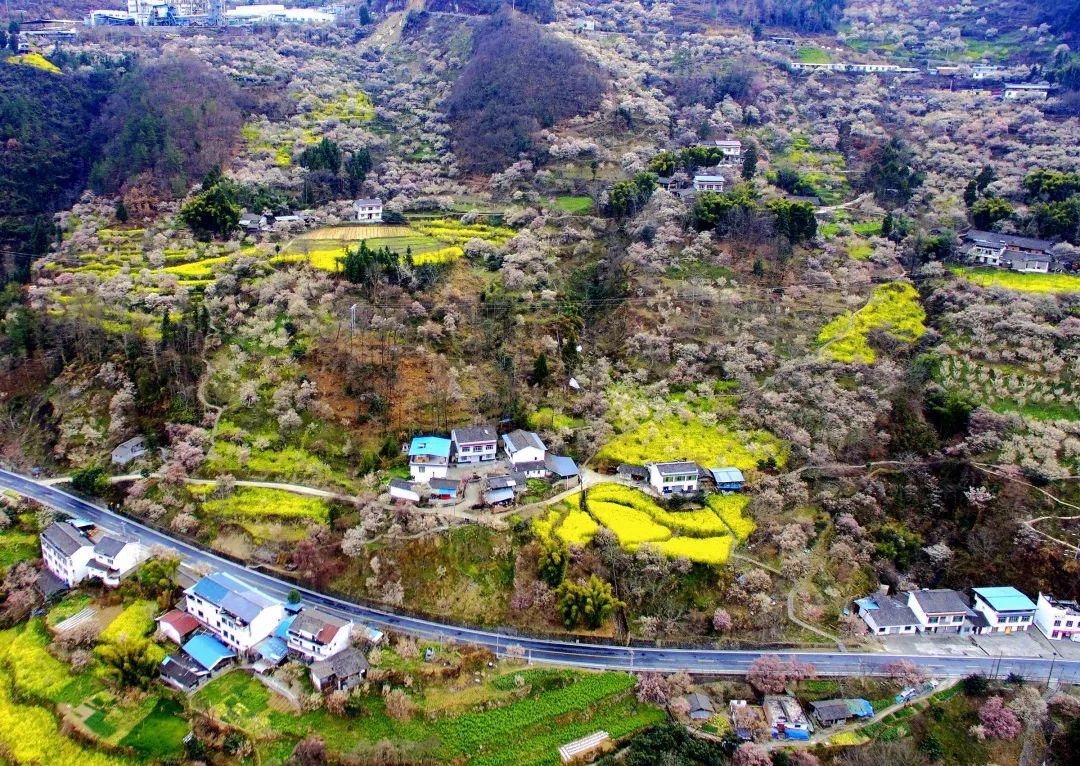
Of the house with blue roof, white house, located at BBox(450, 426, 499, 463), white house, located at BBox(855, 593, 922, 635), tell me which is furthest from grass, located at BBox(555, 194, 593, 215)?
white house, located at BBox(855, 593, 922, 635)

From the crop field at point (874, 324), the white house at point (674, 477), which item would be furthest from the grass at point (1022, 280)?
the white house at point (674, 477)

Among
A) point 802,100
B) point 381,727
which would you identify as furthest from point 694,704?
point 802,100

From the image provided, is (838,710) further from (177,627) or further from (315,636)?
(177,627)

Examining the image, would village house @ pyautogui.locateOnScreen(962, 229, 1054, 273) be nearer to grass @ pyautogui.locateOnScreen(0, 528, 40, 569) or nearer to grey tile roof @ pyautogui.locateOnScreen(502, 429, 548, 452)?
grey tile roof @ pyautogui.locateOnScreen(502, 429, 548, 452)

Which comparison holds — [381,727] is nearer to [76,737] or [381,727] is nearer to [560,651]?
[560,651]

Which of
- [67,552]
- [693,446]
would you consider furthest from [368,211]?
[67,552]

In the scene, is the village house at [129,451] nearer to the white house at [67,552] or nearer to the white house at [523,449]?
the white house at [67,552]
